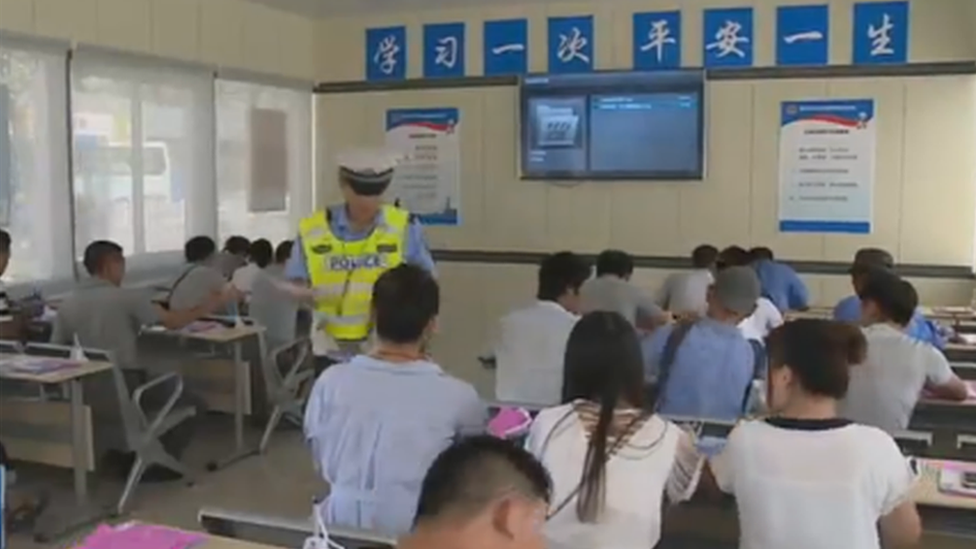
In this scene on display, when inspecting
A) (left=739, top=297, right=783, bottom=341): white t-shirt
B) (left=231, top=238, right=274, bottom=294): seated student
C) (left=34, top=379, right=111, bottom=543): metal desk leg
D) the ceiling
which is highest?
the ceiling

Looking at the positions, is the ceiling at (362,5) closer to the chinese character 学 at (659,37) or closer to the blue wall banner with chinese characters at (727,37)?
the chinese character 学 at (659,37)

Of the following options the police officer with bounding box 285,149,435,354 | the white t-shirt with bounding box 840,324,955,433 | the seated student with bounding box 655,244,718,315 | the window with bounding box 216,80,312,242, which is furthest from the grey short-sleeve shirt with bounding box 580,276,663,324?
the window with bounding box 216,80,312,242

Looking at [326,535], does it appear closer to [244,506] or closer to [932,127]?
[244,506]

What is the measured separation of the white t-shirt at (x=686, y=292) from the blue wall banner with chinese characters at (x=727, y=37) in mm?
1666

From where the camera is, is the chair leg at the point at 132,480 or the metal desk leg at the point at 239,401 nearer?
the chair leg at the point at 132,480

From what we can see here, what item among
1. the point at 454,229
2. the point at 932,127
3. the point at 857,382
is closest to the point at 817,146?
the point at 932,127

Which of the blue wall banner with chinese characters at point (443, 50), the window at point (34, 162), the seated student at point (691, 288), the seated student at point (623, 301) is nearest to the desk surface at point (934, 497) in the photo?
the seated student at point (623, 301)

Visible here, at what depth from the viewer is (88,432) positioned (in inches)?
174

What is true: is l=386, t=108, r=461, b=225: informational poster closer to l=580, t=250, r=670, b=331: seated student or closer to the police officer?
l=580, t=250, r=670, b=331: seated student

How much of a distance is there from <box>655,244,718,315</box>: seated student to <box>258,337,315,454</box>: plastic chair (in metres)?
2.03

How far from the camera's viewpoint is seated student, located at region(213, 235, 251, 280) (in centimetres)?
624

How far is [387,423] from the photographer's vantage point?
2.36m

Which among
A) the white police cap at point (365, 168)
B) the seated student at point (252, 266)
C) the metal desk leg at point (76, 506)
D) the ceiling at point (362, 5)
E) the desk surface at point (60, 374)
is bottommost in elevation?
the metal desk leg at point (76, 506)

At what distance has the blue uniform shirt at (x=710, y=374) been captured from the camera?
11.1 ft
